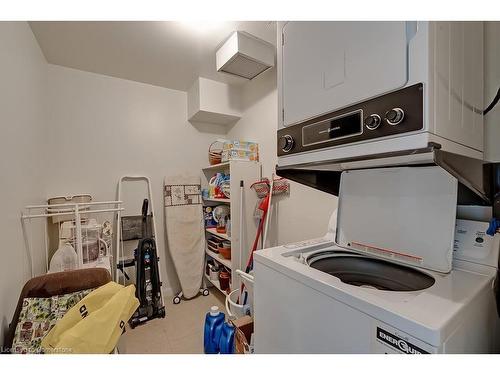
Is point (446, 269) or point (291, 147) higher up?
point (291, 147)

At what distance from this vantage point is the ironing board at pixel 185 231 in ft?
9.00

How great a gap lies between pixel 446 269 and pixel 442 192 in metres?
0.29

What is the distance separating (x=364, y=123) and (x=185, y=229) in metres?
2.47

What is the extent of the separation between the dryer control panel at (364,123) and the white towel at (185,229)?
6.84 feet

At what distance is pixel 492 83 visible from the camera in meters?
0.96

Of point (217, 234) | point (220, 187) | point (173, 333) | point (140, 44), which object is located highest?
point (140, 44)

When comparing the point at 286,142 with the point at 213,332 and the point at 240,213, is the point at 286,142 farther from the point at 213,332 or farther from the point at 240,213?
the point at 213,332

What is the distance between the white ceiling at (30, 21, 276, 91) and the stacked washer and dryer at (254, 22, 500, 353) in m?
1.05

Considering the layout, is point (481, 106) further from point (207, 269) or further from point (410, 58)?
point (207, 269)

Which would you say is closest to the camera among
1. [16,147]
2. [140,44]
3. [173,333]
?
[16,147]

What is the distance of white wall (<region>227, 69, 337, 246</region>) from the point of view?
1.97m

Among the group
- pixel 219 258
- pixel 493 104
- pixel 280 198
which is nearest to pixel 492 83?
pixel 493 104

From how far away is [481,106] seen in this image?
3.05 ft
